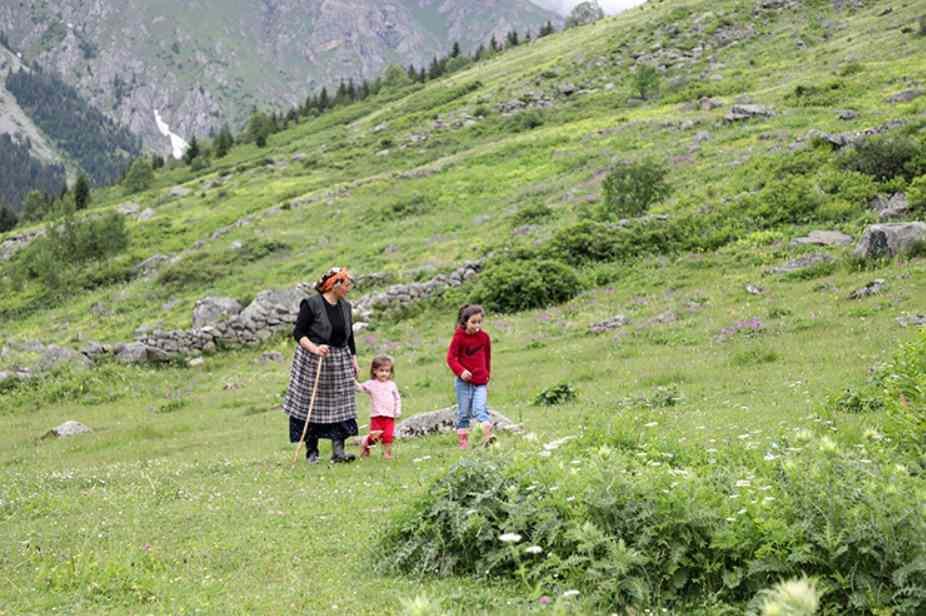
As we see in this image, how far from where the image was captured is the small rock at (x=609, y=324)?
24000 mm

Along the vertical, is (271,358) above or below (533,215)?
below

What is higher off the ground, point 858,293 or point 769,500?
point 769,500

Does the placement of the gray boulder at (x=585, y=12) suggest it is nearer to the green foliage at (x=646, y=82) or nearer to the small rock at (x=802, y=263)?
the green foliage at (x=646, y=82)

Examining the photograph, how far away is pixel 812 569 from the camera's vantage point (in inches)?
183

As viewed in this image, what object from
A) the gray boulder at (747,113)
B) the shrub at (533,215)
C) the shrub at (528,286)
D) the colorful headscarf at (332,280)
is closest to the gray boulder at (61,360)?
the shrub at (528,286)

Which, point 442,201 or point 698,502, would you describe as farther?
point 442,201

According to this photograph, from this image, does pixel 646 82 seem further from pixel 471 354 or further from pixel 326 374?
pixel 326 374

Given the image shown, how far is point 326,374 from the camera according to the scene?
1331cm

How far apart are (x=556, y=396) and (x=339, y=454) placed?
5481 millimetres

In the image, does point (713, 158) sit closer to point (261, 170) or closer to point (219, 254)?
point (219, 254)

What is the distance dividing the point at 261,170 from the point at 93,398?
2690 inches

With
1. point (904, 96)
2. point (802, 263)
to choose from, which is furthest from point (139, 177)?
point (802, 263)

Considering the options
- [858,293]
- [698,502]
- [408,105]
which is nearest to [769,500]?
[698,502]

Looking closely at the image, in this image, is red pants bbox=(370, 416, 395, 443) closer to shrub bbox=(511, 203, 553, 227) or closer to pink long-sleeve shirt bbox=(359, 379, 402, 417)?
pink long-sleeve shirt bbox=(359, 379, 402, 417)
